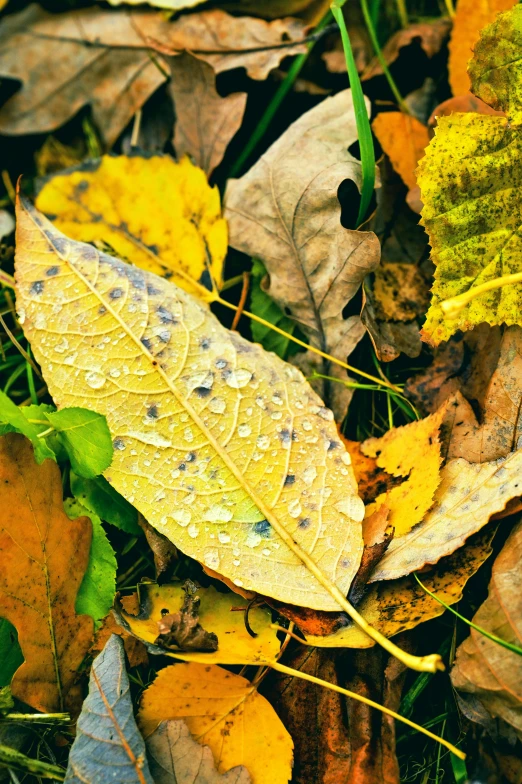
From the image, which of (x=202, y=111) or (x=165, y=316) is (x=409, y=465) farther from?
(x=202, y=111)

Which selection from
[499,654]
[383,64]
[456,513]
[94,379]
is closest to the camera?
[499,654]

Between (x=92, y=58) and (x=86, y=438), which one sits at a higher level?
(x=92, y=58)

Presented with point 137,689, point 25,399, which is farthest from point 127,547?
point 25,399

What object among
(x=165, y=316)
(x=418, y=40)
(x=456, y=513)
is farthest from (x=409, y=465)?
(x=418, y=40)

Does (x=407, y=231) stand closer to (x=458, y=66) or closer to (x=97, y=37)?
(x=458, y=66)

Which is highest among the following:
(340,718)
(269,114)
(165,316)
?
(269,114)

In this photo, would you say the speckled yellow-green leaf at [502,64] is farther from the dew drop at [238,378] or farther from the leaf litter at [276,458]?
the dew drop at [238,378]
